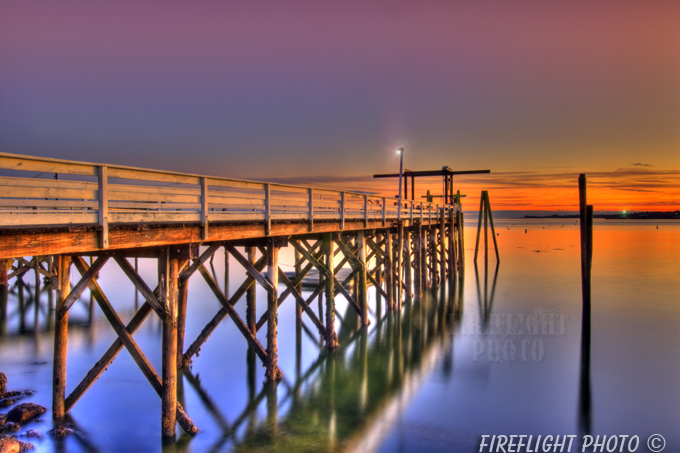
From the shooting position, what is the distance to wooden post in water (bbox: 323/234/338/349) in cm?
1261

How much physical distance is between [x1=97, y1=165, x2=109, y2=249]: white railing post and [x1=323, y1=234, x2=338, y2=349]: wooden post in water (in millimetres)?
7570

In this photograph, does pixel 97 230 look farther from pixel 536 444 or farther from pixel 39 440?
pixel 536 444

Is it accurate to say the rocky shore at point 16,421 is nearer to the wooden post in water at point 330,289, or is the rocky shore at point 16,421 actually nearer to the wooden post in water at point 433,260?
the wooden post in water at point 330,289

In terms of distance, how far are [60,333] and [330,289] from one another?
6.44 m

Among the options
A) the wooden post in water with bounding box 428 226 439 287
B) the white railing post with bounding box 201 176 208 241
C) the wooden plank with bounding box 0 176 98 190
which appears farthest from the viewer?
the wooden post in water with bounding box 428 226 439 287

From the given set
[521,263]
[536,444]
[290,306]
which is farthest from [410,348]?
[521,263]

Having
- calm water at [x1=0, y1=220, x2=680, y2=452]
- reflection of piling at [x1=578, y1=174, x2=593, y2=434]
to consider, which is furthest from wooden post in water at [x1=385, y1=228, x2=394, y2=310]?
reflection of piling at [x1=578, y1=174, x2=593, y2=434]

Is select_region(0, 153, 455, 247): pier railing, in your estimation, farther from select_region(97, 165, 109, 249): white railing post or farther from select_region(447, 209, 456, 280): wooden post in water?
select_region(447, 209, 456, 280): wooden post in water

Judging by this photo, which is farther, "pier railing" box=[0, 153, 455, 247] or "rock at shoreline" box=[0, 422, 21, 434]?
"rock at shoreline" box=[0, 422, 21, 434]

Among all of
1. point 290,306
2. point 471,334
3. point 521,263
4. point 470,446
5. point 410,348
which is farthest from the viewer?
point 521,263

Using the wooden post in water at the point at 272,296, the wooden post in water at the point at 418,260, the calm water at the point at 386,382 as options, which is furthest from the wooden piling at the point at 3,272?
the wooden post in water at the point at 418,260

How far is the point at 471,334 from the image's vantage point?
16703 millimetres

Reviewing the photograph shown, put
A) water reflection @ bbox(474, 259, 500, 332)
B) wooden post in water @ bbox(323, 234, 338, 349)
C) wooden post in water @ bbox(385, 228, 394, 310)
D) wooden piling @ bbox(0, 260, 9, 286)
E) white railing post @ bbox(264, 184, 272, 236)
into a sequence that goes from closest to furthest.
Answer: wooden piling @ bbox(0, 260, 9, 286), white railing post @ bbox(264, 184, 272, 236), wooden post in water @ bbox(323, 234, 338, 349), wooden post in water @ bbox(385, 228, 394, 310), water reflection @ bbox(474, 259, 500, 332)

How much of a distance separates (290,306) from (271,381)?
9.75 meters
